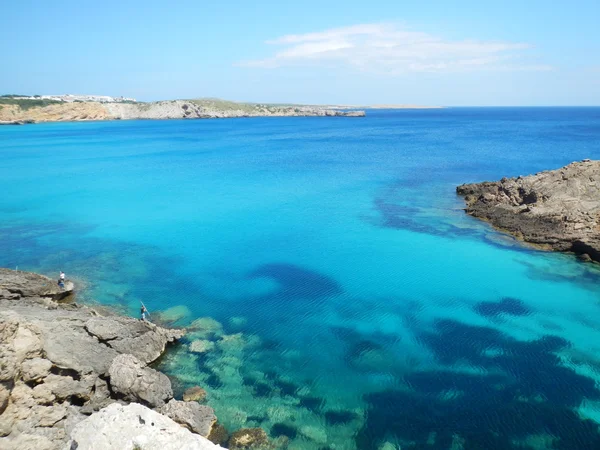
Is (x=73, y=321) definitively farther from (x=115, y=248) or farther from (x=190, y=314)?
(x=115, y=248)

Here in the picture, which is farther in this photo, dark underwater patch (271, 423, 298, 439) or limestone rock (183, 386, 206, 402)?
limestone rock (183, 386, 206, 402)

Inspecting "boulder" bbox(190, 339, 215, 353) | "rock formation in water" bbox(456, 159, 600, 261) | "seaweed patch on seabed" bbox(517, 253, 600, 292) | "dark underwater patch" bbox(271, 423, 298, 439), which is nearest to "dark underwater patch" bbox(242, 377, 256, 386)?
"dark underwater patch" bbox(271, 423, 298, 439)

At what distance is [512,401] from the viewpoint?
A: 53.6 feet

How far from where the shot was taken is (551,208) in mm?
35781

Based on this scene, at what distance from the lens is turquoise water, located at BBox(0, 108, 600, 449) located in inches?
622

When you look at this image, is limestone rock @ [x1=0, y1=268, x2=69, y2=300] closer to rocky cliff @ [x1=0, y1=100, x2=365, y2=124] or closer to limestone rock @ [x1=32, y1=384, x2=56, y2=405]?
limestone rock @ [x1=32, y1=384, x2=56, y2=405]

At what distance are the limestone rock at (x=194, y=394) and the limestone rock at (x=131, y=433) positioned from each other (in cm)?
549

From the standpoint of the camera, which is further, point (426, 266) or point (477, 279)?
point (426, 266)

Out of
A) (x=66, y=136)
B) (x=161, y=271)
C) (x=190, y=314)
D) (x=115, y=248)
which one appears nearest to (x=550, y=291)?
(x=190, y=314)

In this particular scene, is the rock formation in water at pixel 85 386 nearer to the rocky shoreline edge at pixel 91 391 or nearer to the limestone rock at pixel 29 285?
the rocky shoreline edge at pixel 91 391

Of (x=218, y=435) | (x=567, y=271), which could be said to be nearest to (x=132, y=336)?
(x=218, y=435)

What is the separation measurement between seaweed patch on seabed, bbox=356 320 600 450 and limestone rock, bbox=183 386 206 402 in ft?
20.2

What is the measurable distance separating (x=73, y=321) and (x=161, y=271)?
33.1 feet

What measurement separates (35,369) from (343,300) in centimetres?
1510
